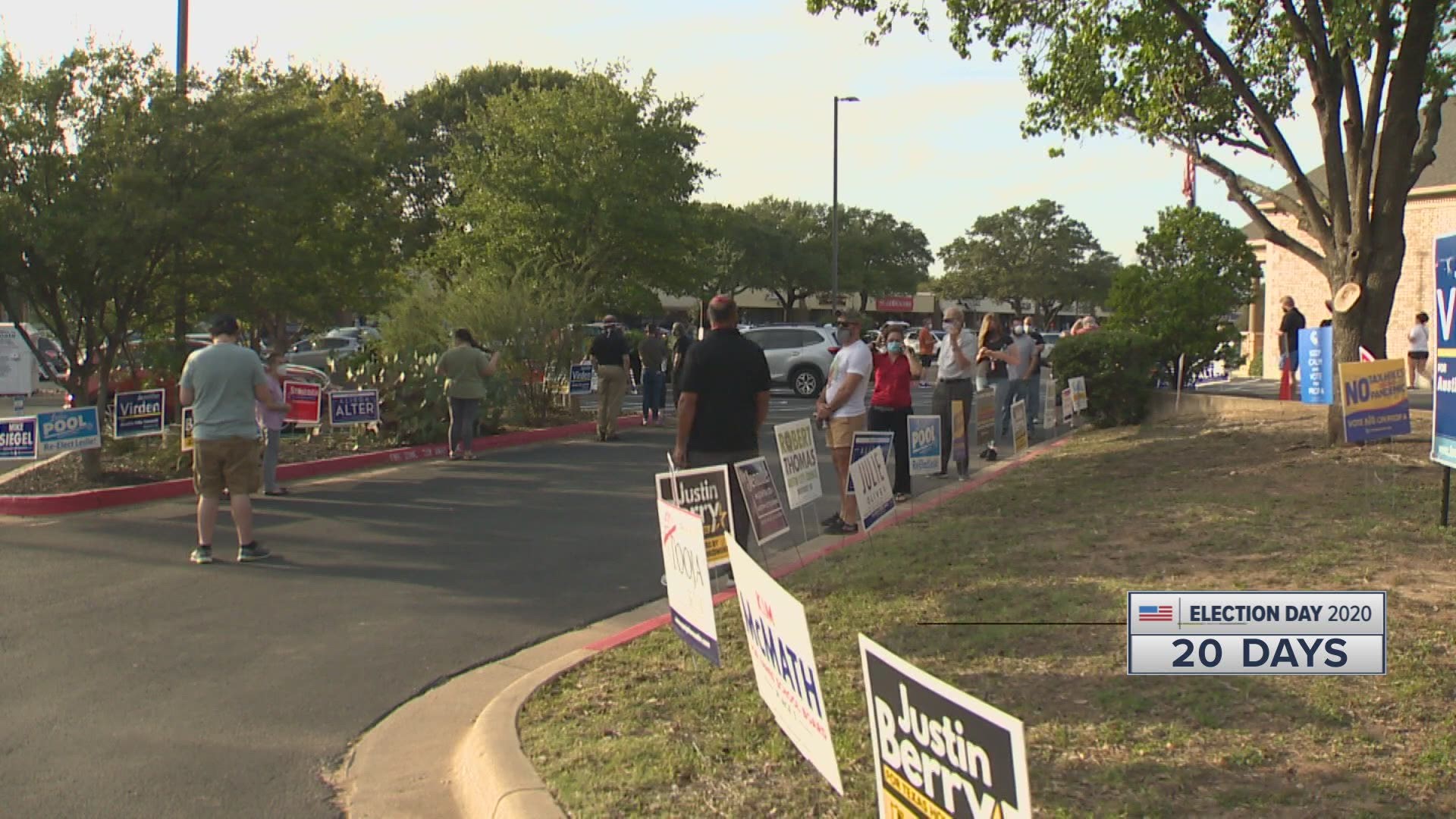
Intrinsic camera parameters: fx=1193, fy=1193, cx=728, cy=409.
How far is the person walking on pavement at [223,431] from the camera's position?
8406 mm

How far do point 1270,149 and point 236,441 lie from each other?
10548mm

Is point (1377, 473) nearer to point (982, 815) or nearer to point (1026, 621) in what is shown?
point (1026, 621)

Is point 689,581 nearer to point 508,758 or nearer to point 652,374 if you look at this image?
point 508,758

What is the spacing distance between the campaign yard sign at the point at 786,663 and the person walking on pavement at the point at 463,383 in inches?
420

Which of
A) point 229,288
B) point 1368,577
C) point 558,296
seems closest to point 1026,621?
point 1368,577

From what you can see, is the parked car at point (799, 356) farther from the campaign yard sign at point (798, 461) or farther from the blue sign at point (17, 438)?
the campaign yard sign at point (798, 461)

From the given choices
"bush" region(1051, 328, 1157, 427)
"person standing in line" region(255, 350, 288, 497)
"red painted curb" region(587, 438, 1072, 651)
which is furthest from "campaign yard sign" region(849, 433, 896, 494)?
"bush" region(1051, 328, 1157, 427)

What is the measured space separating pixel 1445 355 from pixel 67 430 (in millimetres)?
11045

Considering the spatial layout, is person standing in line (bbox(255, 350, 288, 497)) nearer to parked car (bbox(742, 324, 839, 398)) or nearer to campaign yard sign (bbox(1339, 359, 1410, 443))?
campaign yard sign (bbox(1339, 359, 1410, 443))

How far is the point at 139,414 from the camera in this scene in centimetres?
1197

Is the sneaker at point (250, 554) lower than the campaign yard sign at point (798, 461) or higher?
lower

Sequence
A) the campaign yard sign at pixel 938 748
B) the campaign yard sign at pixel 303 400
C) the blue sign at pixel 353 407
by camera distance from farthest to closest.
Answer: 1. the campaign yard sign at pixel 303 400
2. the blue sign at pixel 353 407
3. the campaign yard sign at pixel 938 748

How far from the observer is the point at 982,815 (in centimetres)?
227

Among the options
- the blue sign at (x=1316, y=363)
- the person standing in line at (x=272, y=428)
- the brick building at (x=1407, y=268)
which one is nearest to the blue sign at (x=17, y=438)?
the person standing in line at (x=272, y=428)
